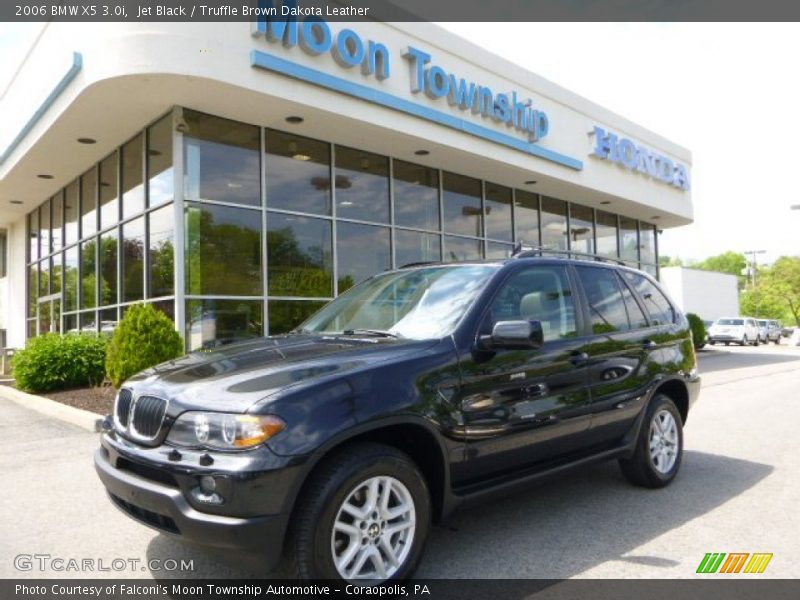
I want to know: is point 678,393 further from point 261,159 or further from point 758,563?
point 261,159

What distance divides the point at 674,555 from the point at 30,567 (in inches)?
150

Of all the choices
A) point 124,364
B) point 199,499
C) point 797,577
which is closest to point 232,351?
point 199,499

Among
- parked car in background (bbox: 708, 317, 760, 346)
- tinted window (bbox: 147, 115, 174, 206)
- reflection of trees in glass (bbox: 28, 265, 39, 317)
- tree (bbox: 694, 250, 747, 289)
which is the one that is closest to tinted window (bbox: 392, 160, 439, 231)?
tinted window (bbox: 147, 115, 174, 206)

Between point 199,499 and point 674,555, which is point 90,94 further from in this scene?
point 674,555

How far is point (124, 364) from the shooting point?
358 inches

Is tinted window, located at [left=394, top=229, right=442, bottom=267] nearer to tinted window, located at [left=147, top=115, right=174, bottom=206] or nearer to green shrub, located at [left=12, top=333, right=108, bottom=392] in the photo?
tinted window, located at [left=147, top=115, right=174, bottom=206]

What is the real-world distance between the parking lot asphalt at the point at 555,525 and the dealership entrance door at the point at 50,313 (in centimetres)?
1144

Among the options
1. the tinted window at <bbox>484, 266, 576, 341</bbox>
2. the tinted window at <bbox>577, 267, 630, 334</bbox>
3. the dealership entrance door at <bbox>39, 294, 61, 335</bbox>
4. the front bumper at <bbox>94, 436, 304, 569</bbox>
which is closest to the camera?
the front bumper at <bbox>94, 436, 304, 569</bbox>

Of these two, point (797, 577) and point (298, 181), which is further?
point (298, 181)

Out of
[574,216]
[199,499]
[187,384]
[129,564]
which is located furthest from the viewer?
[574,216]

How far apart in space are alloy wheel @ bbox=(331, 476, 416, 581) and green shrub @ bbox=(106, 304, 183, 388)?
6.89 metres

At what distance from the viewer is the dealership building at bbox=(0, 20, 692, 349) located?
10.4 metres

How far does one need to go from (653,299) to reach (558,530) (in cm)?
242

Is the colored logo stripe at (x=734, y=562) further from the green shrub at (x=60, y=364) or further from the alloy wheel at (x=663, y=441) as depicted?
the green shrub at (x=60, y=364)
